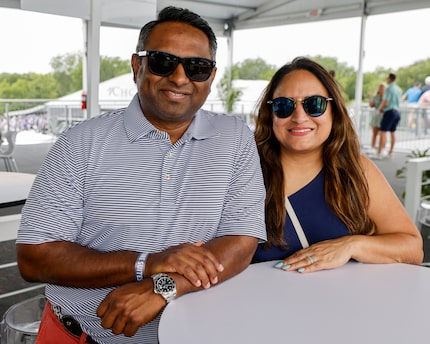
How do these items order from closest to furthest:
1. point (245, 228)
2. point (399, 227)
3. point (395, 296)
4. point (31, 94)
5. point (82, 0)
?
point (395, 296), point (245, 228), point (399, 227), point (82, 0), point (31, 94)

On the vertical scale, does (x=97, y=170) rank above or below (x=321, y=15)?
below

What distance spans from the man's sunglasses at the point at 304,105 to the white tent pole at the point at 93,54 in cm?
357

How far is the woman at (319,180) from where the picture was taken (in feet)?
5.57

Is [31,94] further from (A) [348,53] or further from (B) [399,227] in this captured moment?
(B) [399,227]

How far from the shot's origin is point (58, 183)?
4.41 feet

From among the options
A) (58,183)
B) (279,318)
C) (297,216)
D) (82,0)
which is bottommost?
(279,318)

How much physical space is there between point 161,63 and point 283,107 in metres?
0.51

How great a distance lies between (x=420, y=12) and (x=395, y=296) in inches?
359

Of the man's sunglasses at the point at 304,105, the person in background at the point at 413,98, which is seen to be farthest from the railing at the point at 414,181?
the person in background at the point at 413,98

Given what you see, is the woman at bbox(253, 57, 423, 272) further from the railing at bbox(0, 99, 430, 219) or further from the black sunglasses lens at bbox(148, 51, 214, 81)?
the railing at bbox(0, 99, 430, 219)

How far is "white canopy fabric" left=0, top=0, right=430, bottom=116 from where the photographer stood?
16.6 ft

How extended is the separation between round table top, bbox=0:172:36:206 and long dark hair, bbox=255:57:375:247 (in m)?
1.16

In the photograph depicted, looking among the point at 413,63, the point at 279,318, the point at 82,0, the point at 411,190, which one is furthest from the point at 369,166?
the point at 413,63

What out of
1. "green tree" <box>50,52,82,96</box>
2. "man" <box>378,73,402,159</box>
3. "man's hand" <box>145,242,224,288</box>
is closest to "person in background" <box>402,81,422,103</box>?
"man" <box>378,73,402,159</box>
